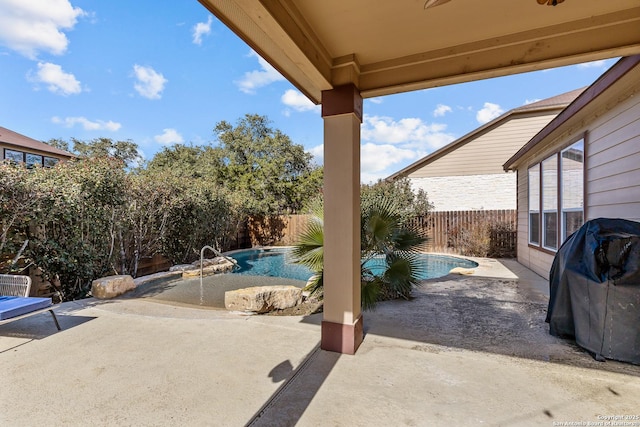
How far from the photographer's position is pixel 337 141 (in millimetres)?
2922

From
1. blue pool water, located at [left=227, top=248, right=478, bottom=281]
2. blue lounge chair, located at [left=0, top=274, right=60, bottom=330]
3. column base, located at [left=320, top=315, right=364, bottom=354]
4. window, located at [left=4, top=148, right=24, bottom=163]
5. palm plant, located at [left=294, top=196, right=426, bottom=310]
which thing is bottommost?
blue pool water, located at [left=227, top=248, right=478, bottom=281]

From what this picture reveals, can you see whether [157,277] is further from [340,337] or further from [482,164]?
[482,164]

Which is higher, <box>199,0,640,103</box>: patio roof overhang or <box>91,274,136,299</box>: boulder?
<box>199,0,640,103</box>: patio roof overhang

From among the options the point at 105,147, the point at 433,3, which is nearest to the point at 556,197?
the point at 433,3

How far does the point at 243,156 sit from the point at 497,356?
1814cm

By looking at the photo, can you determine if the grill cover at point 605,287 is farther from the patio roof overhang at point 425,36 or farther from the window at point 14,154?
the window at point 14,154

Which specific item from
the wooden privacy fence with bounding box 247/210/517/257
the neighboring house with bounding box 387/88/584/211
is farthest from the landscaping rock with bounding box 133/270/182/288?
the neighboring house with bounding box 387/88/584/211

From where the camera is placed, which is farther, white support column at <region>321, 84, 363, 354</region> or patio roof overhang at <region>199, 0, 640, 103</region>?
white support column at <region>321, 84, 363, 354</region>

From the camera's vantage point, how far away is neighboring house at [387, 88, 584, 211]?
13234mm

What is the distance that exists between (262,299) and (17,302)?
269 cm

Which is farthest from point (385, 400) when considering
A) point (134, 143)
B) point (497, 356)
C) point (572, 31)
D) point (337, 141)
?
point (134, 143)

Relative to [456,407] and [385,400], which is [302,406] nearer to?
[385,400]

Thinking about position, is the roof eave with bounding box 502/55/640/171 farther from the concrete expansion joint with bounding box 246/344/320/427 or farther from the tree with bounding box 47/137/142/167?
the tree with bounding box 47/137/142/167

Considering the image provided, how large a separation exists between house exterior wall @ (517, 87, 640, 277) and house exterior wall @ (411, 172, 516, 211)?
29.1ft
